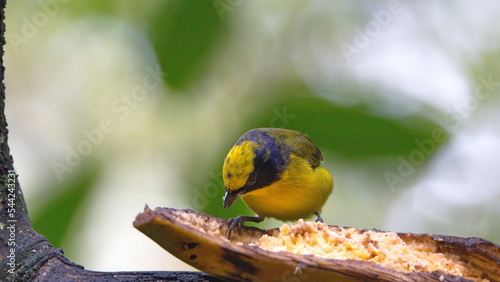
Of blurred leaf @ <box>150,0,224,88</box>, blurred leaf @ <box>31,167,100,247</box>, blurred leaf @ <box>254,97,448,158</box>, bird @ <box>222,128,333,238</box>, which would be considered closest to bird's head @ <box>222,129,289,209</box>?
bird @ <box>222,128,333,238</box>

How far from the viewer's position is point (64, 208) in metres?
2.91

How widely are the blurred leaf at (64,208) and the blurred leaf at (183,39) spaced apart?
2.40 feet

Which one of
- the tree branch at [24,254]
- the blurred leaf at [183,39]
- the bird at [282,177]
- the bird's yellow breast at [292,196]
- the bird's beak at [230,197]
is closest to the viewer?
the tree branch at [24,254]

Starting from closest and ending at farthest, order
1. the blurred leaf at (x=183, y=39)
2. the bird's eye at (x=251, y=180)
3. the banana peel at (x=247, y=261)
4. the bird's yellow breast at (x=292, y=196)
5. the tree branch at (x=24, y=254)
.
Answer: the banana peel at (x=247, y=261)
the tree branch at (x=24, y=254)
the blurred leaf at (x=183, y=39)
the bird's eye at (x=251, y=180)
the bird's yellow breast at (x=292, y=196)

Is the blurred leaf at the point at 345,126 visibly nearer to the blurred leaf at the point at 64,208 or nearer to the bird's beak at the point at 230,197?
the bird's beak at the point at 230,197

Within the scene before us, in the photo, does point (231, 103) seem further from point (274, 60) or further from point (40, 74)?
point (40, 74)

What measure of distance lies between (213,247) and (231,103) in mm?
1749

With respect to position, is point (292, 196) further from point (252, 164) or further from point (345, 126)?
point (345, 126)

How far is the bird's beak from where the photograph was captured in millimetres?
3088

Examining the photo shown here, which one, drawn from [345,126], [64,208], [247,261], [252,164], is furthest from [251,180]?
[247,261]

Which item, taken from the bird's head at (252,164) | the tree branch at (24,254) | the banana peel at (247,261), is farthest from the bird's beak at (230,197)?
the banana peel at (247,261)

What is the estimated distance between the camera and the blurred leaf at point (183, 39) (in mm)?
3191

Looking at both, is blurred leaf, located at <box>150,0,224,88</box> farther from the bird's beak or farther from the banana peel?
the banana peel

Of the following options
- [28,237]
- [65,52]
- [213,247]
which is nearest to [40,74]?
[65,52]
